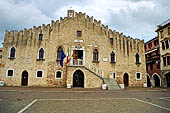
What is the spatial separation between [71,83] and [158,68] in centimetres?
1875

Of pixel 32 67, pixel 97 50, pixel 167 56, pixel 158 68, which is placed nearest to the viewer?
pixel 32 67

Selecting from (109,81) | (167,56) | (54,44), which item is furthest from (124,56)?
(54,44)

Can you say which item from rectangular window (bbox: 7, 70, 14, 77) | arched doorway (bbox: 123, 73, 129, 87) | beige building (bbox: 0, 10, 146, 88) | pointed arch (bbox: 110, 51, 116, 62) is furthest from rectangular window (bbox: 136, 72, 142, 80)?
rectangular window (bbox: 7, 70, 14, 77)

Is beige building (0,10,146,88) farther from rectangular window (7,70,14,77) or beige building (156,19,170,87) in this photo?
beige building (156,19,170,87)

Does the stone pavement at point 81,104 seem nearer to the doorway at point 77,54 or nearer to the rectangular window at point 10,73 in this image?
the doorway at point 77,54

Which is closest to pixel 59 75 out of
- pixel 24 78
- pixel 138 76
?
pixel 24 78

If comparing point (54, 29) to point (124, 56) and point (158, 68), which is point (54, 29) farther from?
point (158, 68)

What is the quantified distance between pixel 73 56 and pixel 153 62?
18.5 meters

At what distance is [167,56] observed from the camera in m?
22.2

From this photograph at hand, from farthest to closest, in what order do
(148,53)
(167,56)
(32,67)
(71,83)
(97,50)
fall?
(148,53), (167,56), (97,50), (32,67), (71,83)

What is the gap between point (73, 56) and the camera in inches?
739

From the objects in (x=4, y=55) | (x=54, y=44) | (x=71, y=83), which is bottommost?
(x=71, y=83)

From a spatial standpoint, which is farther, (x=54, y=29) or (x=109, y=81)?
(x=54, y=29)

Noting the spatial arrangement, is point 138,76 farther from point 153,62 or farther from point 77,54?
point 77,54
